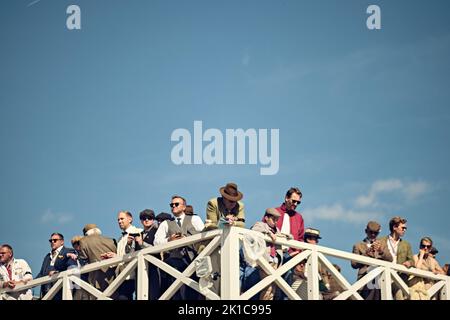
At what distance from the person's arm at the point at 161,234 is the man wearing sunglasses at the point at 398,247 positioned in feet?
12.8

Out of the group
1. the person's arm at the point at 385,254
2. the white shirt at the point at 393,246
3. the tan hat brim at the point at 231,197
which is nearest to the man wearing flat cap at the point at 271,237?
the tan hat brim at the point at 231,197

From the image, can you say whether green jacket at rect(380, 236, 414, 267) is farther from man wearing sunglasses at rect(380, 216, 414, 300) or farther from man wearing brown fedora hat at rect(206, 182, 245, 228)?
man wearing brown fedora hat at rect(206, 182, 245, 228)

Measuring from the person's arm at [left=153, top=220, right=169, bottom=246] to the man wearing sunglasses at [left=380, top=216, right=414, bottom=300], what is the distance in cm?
389

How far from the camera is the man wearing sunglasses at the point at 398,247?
743 inches

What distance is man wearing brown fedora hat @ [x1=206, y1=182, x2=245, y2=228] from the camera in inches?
674

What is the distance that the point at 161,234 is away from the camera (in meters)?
18.0

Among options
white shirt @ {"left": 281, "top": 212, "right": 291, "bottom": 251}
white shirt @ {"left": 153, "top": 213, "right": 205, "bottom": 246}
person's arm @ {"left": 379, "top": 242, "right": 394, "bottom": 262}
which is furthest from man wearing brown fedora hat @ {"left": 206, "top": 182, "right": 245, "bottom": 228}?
person's arm @ {"left": 379, "top": 242, "right": 394, "bottom": 262}

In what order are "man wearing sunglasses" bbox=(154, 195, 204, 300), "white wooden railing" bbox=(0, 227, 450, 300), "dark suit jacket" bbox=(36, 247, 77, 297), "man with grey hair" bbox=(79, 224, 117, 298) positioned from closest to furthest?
"white wooden railing" bbox=(0, 227, 450, 300) → "man wearing sunglasses" bbox=(154, 195, 204, 300) → "man with grey hair" bbox=(79, 224, 117, 298) → "dark suit jacket" bbox=(36, 247, 77, 297)

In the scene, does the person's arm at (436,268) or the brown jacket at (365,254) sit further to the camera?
the person's arm at (436,268)

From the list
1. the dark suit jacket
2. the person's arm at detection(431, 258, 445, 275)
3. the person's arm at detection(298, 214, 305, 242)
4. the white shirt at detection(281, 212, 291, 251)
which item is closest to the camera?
the white shirt at detection(281, 212, 291, 251)

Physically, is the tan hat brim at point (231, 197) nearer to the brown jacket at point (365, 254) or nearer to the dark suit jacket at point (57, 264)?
the brown jacket at point (365, 254)
